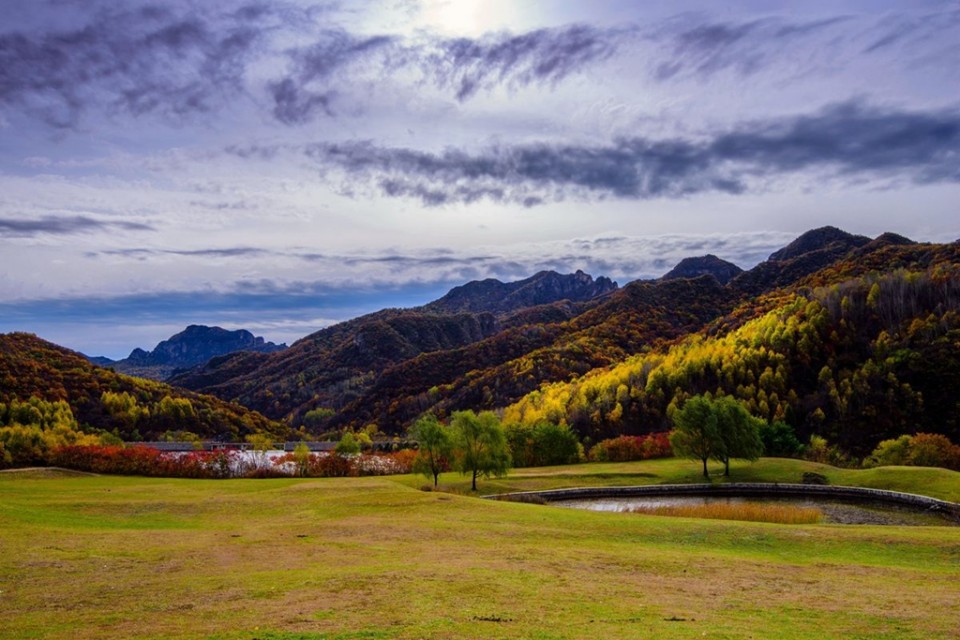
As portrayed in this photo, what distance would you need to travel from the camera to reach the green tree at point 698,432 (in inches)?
3142

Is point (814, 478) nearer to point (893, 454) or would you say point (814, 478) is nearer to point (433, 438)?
point (893, 454)

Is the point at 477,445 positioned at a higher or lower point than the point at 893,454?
higher

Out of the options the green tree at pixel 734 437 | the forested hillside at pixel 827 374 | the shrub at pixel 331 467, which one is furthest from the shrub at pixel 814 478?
the shrub at pixel 331 467

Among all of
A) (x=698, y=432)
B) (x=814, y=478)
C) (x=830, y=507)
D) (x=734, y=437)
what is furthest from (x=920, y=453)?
(x=830, y=507)

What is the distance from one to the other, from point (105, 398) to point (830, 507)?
17760 cm

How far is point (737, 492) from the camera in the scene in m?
73.0

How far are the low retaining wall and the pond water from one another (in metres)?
1.59

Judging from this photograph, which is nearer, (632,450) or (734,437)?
(734,437)

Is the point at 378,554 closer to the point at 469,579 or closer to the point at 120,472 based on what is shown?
the point at 469,579

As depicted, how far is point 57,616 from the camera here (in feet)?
57.6

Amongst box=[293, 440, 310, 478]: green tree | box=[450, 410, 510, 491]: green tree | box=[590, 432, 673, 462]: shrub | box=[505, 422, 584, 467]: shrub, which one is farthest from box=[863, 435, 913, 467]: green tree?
box=[293, 440, 310, 478]: green tree

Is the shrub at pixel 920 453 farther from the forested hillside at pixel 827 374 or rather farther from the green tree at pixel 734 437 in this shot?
the forested hillside at pixel 827 374

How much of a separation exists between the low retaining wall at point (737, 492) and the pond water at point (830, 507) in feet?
5.22

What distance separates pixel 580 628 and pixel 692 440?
2765 inches
